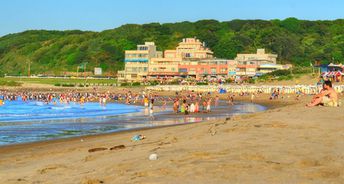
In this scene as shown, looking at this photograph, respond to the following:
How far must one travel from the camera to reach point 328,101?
19188mm

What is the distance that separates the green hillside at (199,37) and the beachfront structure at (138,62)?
23963 mm

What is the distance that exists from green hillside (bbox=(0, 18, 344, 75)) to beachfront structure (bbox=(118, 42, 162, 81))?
24.0 m

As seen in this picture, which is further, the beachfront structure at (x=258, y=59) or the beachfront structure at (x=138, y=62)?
the beachfront structure at (x=138, y=62)

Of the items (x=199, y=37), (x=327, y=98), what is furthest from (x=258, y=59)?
(x=327, y=98)

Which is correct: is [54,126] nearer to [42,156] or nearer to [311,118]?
[42,156]

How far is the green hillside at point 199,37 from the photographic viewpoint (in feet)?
435

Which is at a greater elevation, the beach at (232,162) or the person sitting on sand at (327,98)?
the person sitting on sand at (327,98)

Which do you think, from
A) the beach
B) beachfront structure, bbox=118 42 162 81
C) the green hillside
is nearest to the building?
beachfront structure, bbox=118 42 162 81

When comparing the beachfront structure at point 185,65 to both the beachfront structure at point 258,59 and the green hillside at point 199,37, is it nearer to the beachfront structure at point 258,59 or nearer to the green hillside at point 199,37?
the beachfront structure at point 258,59

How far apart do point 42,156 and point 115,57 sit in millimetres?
127744

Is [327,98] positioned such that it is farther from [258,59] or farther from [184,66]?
[258,59]

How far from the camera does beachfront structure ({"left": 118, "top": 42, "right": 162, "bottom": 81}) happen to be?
111000mm

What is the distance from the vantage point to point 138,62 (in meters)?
112

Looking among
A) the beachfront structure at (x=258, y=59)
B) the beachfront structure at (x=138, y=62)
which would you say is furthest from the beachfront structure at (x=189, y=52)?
the beachfront structure at (x=258, y=59)
